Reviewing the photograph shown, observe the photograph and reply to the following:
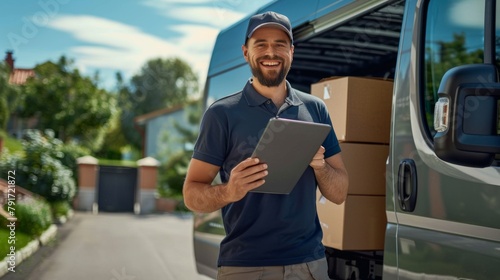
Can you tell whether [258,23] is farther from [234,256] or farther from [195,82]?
[195,82]

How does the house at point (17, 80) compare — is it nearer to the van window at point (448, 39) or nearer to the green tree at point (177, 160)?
the green tree at point (177, 160)

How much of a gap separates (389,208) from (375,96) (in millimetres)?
1071

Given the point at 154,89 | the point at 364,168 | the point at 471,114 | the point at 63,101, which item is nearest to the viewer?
the point at 471,114

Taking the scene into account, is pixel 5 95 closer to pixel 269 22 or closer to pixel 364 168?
pixel 364 168

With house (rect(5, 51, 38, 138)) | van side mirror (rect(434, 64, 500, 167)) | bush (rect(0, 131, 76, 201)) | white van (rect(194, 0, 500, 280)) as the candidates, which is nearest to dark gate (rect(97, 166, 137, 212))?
bush (rect(0, 131, 76, 201))

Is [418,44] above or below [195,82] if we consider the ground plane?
below

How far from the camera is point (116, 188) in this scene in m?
29.3

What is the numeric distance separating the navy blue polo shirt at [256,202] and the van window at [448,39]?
2.39ft

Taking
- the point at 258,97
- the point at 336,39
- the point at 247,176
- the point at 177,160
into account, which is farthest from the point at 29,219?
the point at 177,160

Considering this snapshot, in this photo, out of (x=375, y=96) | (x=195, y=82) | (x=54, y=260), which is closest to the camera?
(x=375, y=96)

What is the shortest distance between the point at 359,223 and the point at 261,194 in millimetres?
1495

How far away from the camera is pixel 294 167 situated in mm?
2777

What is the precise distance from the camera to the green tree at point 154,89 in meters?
69.1

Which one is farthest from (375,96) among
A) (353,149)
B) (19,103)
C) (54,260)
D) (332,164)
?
(19,103)
